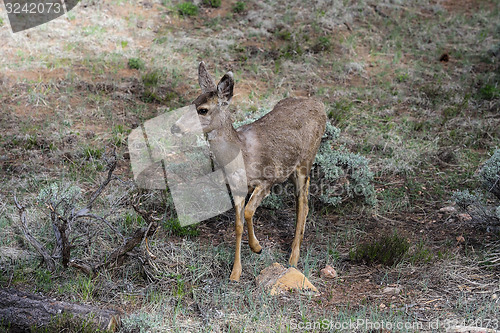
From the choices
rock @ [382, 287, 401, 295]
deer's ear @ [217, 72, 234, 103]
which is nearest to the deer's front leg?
deer's ear @ [217, 72, 234, 103]

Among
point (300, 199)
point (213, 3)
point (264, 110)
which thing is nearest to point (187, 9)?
point (213, 3)

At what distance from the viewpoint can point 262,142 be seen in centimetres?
575

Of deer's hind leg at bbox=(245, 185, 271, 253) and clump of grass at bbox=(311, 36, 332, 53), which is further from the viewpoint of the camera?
clump of grass at bbox=(311, 36, 332, 53)

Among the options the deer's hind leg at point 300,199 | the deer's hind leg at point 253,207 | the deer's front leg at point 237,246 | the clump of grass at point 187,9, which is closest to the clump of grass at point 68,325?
the deer's front leg at point 237,246

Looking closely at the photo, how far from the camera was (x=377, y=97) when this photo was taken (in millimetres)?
10039

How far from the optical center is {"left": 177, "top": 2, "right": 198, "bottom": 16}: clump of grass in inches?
469

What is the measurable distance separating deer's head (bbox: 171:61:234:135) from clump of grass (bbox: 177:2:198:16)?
721 cm

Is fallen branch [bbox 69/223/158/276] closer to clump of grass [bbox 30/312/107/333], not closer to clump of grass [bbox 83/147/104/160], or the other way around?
clump of grass [bbox 30/312/107/333]

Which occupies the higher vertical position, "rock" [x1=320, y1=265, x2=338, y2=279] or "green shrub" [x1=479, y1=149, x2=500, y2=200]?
"green shrub" [x1=479, y1=149, x2=500, y2=200]

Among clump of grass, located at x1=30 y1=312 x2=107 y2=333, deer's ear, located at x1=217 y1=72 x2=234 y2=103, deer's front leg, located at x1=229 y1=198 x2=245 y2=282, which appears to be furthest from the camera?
deer's front leg, located at x1=229 y1=198 x2=245 y2=282

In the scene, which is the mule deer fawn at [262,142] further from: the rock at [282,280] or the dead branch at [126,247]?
the dead branch at [126,247]

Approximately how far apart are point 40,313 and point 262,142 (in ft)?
9.21

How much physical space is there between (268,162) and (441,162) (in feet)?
12.4

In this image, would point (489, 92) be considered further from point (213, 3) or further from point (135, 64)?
point (135, 64)
